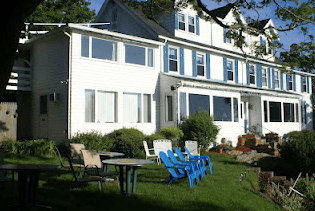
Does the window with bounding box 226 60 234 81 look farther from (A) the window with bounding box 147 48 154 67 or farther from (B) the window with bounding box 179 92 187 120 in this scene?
(A) the window with bounding box 147 48 154 67

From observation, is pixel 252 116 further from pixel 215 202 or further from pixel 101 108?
pixel 215 202

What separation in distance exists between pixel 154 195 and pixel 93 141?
7.06 meters

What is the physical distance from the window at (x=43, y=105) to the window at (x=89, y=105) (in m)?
2.54

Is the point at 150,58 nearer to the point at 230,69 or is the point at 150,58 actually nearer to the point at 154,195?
the point at 230,69

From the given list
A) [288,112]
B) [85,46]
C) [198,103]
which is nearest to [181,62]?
[198,103]

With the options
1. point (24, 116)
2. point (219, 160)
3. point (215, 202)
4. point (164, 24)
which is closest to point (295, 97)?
point (164, 24)

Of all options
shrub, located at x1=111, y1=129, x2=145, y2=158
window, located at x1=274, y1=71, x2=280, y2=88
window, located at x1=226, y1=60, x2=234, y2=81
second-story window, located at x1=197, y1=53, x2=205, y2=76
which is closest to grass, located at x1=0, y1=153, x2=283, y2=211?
shrub, located at x1=111, y1=129, x2=145, y2=158

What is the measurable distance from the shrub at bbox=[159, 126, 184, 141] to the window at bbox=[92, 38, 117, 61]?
14.3ft

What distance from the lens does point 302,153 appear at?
37.3 feet

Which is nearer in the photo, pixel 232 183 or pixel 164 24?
pixel 232 183

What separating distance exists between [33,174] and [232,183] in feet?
17.8

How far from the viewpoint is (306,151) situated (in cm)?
1133

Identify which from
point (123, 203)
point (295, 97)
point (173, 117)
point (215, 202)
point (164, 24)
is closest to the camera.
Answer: point (123, 203)

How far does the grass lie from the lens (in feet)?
21.2
